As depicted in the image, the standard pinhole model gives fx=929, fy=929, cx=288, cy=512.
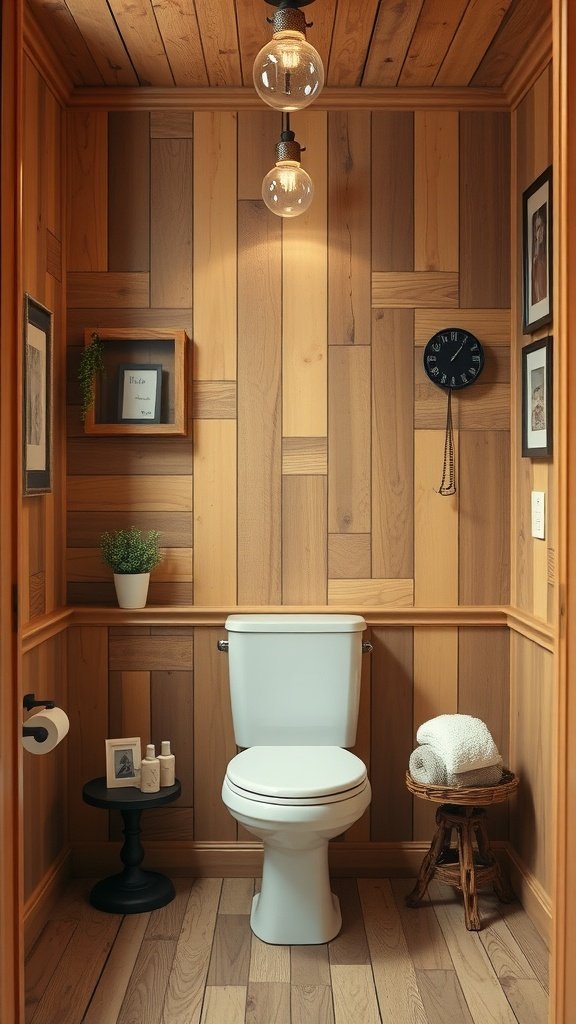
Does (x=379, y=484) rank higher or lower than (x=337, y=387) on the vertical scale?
lower

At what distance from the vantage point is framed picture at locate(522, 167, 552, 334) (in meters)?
2.62

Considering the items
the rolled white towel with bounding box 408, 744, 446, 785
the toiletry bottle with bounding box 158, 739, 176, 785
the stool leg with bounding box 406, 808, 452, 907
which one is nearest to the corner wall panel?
the toiletry bottle with bounding box 158, 739, 176, 785

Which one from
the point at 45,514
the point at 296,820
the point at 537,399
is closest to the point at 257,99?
the point at 537,399

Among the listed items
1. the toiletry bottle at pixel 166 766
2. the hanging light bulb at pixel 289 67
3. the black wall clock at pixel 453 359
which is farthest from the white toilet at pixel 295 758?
the hanging light bulb at pixel 289 67

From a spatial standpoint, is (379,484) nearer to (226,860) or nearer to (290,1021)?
(226,860)

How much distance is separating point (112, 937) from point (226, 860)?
0.52 meters

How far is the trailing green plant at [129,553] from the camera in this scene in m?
2.93

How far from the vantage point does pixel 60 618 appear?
2832 mm

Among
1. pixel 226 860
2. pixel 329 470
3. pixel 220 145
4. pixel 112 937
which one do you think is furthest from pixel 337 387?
pixel 112 937

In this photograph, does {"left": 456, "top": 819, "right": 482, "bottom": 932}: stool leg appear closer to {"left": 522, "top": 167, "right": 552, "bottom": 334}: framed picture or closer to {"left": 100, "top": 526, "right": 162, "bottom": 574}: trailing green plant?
{"left": 100, "top": 526, "right": 162, "bottom": 574}: trailing green plant

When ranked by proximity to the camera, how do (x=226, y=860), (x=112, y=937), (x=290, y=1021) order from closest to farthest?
(x=290, y=1021), (x=112, y=937), (x=226, y=860)

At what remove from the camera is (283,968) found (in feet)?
7.96

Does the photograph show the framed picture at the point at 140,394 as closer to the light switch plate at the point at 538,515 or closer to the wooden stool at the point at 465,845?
the light switch plate at the point at 538,515

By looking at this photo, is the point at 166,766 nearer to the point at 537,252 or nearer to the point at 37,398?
the point at 37,398
